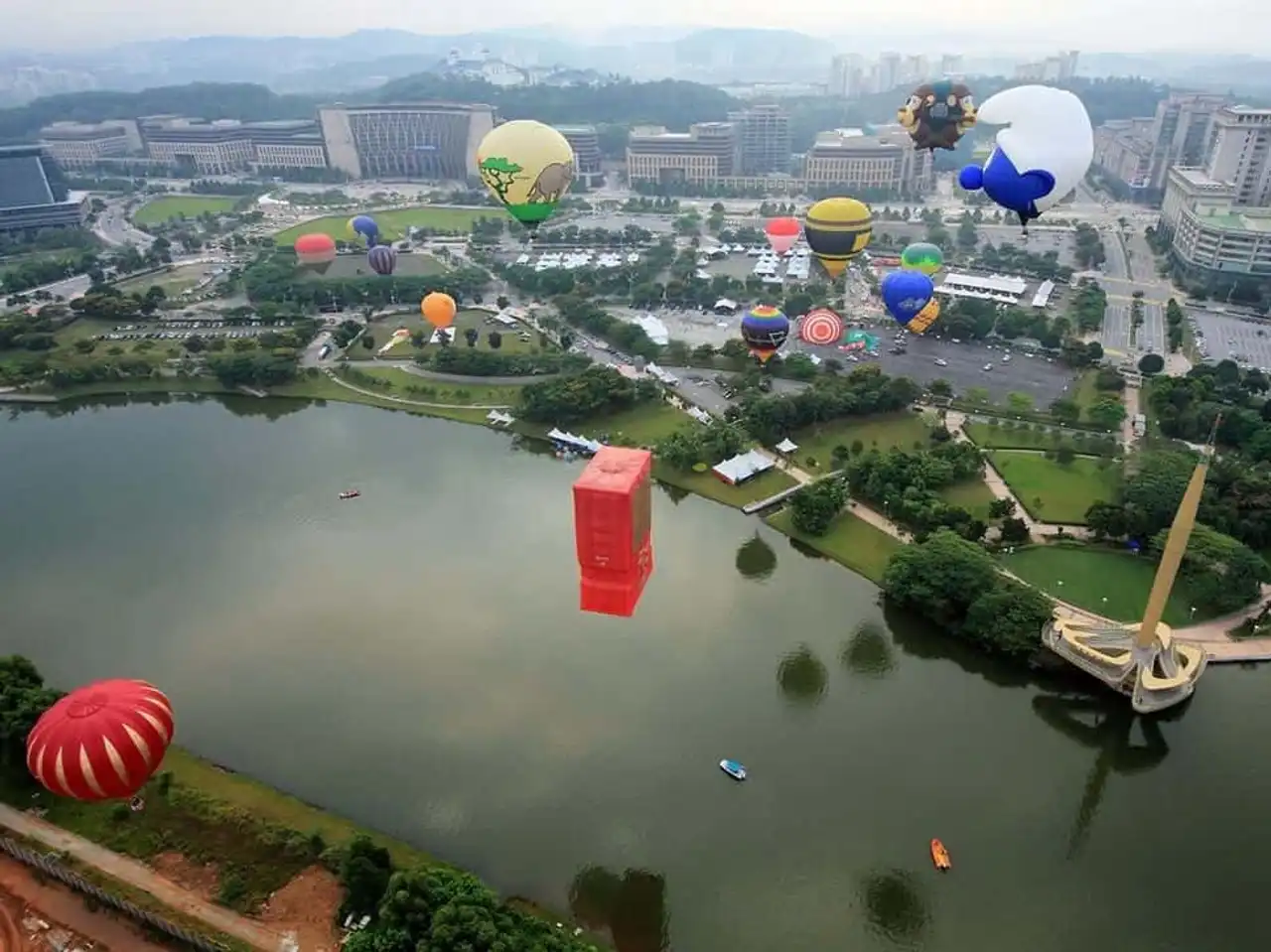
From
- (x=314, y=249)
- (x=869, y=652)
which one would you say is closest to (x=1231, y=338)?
(x=869, y=652)

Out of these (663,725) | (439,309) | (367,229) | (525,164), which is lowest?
(663,725)

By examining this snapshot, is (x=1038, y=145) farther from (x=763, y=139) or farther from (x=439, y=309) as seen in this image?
(x=763, y=139)

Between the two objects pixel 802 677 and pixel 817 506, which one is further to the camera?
pixel 817 506

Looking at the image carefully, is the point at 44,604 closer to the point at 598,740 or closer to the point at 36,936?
the point at 36,936

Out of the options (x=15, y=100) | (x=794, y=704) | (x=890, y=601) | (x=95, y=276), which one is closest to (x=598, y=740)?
(x=794, y=704)

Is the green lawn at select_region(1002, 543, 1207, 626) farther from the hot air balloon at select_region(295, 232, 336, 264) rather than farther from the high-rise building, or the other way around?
the high-rise building

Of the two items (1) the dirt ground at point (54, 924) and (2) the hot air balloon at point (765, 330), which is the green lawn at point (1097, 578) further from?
(1) the dirt ground at point (54, 924)

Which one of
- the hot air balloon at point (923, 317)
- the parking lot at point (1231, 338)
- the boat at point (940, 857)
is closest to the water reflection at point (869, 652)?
the boat at point (940, 857)
